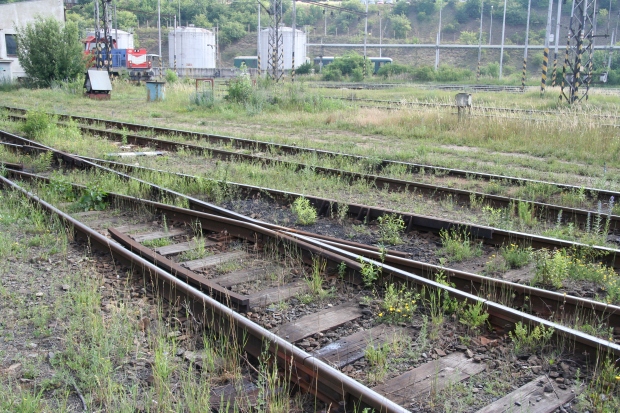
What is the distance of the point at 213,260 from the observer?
6.22 meters

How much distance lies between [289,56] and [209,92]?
50.3 metres

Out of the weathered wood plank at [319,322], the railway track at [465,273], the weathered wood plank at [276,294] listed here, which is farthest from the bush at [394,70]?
the weathered wood plank at [319,322]

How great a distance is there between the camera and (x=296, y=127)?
1888 cm

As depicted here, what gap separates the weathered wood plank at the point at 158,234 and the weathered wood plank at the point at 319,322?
282 centimetres

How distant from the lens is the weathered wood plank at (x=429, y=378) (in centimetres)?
374

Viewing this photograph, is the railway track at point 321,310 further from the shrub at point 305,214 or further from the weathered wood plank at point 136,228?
the shrub at point 305,214

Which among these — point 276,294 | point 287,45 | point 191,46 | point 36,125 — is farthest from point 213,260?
point 287,45

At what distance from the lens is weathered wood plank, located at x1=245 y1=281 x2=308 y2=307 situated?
5.18 meters

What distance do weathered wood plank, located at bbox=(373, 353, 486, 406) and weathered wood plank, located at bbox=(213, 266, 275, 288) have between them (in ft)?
7.13

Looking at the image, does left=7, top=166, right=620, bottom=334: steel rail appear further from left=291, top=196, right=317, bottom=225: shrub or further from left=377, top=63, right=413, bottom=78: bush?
left=377, top=63, right=413, bottom=78: bush

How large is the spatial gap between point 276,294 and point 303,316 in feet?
1.63

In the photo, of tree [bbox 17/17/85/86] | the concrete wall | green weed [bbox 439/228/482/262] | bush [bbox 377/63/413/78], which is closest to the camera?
green weed [bbox 439/228/482/262]

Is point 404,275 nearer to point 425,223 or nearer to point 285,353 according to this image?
point 285,353

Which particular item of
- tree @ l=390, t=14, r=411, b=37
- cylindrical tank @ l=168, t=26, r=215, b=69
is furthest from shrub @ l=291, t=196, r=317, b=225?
tree @ l=390, t=14, r=411, b=37
